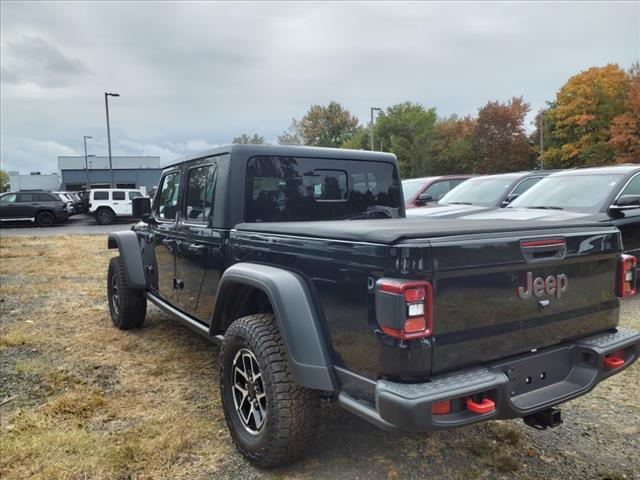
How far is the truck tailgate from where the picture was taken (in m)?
2.20

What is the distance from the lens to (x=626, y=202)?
5875 millimetres

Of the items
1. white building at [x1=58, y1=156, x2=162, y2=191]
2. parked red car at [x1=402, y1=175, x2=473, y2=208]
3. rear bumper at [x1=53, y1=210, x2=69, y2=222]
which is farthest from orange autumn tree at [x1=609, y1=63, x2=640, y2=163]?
white building at [x1=58, y1=156, x2=162, y2=191]

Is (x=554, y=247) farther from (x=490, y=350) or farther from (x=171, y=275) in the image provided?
(x=171, y=275)

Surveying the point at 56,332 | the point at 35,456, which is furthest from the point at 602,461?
the point at 56,332

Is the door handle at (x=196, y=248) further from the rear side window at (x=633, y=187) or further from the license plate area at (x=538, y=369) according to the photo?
the rear side window at (x=633, y=187)

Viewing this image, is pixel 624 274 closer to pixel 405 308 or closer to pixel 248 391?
pixel 405 308

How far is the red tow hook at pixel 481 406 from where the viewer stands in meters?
2.18

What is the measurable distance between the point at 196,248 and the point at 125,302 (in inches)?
82.2

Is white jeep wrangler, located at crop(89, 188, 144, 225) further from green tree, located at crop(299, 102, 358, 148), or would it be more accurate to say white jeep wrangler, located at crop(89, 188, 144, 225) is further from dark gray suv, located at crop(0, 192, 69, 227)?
green tree, located at crop(299, 102, 358, 148)

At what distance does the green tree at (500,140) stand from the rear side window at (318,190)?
130 ft

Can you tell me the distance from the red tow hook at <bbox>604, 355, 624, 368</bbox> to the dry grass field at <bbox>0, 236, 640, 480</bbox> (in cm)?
59

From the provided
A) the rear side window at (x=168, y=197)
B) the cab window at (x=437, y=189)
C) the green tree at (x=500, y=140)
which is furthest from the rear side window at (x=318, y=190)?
the green tree at (x=500, y=140)

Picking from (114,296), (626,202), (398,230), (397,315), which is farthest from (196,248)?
(626,202)

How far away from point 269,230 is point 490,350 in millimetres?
1389
